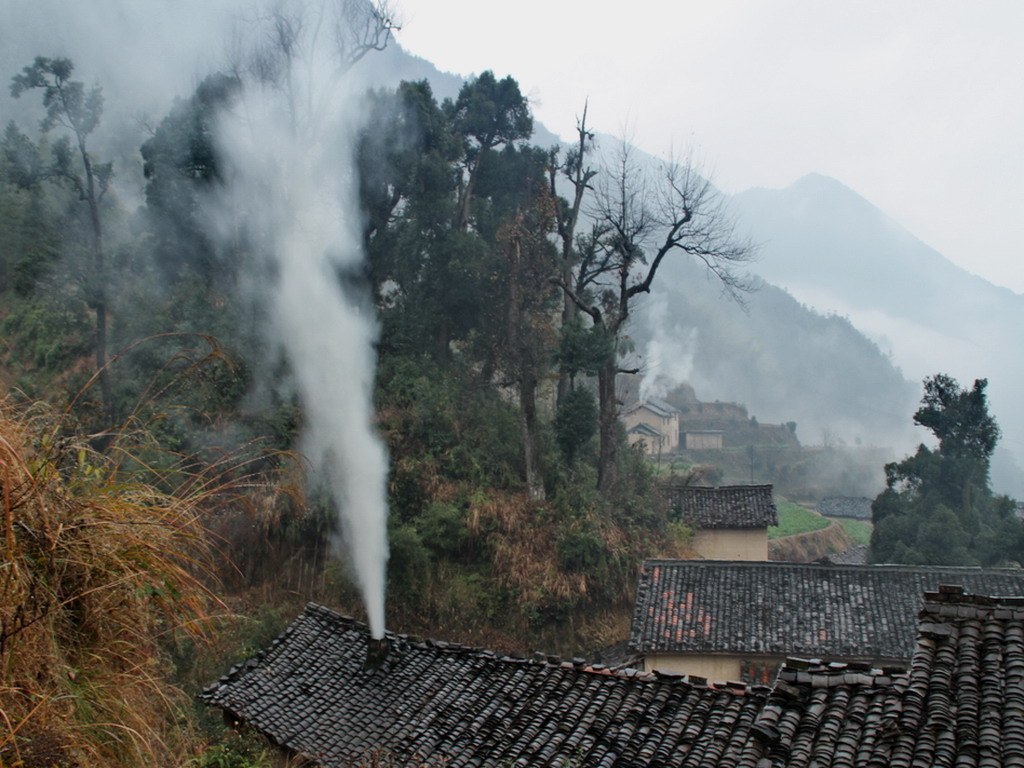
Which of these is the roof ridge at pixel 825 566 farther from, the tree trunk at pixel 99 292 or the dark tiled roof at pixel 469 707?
the tree trunk at pixel 99 292

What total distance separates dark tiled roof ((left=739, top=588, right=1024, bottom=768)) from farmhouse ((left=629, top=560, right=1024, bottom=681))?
7.58 metres

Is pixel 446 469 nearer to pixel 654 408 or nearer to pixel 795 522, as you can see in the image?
pixel 795 522

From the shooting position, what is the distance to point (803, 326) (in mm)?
85250

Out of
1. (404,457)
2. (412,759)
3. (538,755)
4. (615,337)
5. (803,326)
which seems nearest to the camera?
(538,755)

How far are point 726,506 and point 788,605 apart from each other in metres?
6.40

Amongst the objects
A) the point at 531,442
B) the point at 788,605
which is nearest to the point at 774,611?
the point at 788,605

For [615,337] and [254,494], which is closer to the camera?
[254,494]

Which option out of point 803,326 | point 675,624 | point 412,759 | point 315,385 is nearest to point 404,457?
point 315,385

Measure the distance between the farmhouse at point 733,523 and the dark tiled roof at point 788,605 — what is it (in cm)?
489

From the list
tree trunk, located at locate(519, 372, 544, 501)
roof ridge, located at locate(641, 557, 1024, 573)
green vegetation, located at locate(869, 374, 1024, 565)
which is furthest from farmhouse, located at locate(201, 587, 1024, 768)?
green vegetation, located at locate(869, 374, 1024, 565)

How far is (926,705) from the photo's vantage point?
15.7ft

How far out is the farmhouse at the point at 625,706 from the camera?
4.68m

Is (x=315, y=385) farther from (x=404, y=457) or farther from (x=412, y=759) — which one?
(x=412, y=759)

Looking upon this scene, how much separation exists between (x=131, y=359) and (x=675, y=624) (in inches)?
571
